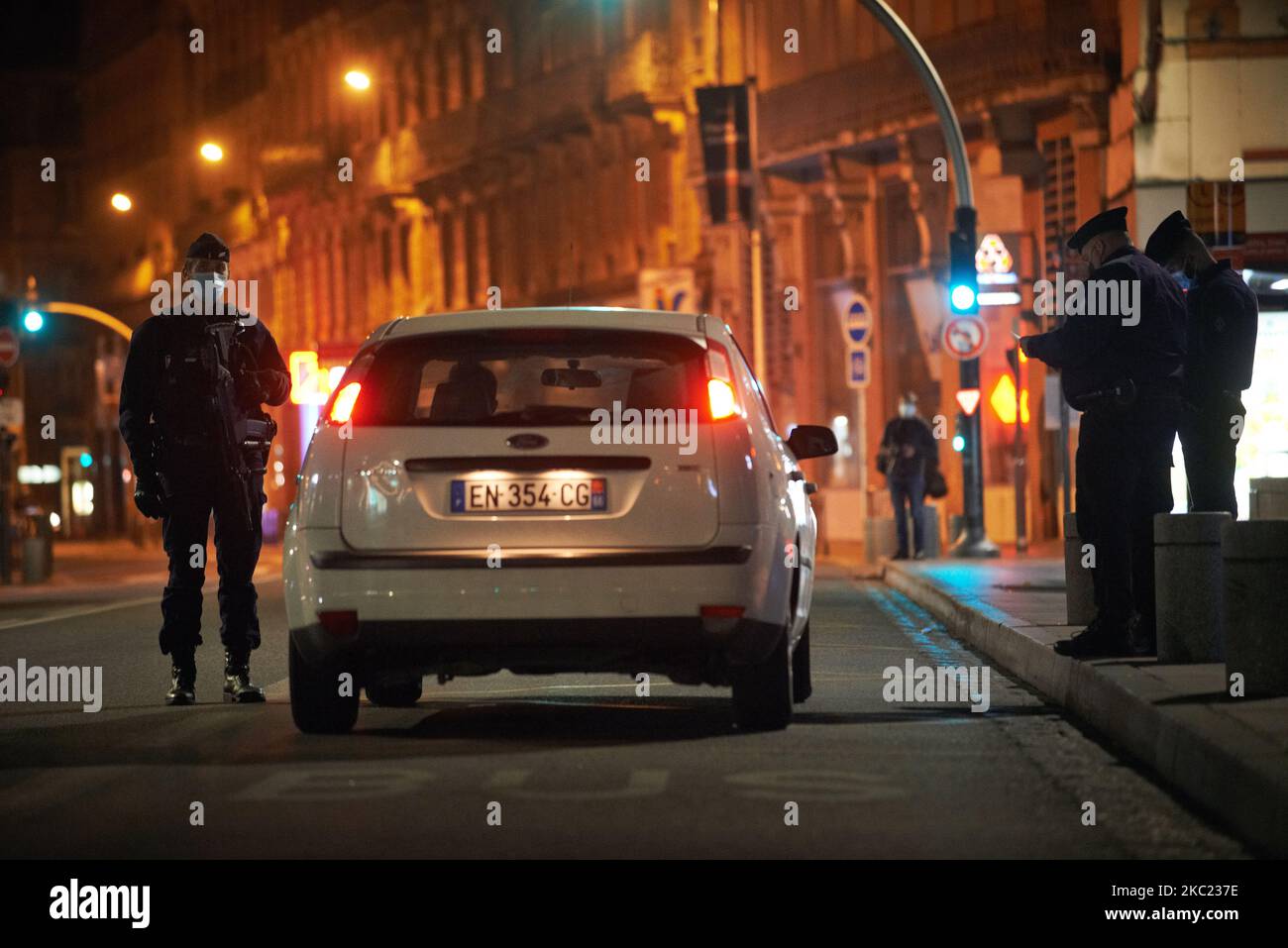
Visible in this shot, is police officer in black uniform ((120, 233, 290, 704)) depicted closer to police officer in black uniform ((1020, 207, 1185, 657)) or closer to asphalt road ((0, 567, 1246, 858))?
asphalt road ((0, 567, 1246, 858))

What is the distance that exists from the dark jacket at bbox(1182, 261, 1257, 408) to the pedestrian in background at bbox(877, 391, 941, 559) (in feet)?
50.2

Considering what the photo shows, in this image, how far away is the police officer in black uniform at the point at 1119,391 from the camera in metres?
12.5

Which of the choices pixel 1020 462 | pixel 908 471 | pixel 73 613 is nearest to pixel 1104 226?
pixel 73 613

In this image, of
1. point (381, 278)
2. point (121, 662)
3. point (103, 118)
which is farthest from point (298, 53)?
point (121, 662)

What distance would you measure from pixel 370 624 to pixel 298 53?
66.5 meters

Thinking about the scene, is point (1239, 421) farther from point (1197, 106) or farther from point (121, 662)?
point (1197, 106)

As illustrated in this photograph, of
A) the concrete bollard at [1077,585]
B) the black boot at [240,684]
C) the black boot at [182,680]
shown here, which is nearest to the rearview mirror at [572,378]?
the black boot at [240,684]

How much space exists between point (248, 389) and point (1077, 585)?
5.25 metres

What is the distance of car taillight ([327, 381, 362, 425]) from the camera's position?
1062 cm

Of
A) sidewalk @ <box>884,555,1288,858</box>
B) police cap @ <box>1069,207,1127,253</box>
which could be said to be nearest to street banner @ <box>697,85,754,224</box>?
sidewalk @ <box>884,555,1288,858</box>

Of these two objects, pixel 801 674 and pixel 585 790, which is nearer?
pixel 585 790

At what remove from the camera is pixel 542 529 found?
1032 cm

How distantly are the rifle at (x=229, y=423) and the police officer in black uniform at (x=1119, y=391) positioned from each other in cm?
359

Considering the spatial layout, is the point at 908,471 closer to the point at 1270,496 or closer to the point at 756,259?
the point at 1270,496
